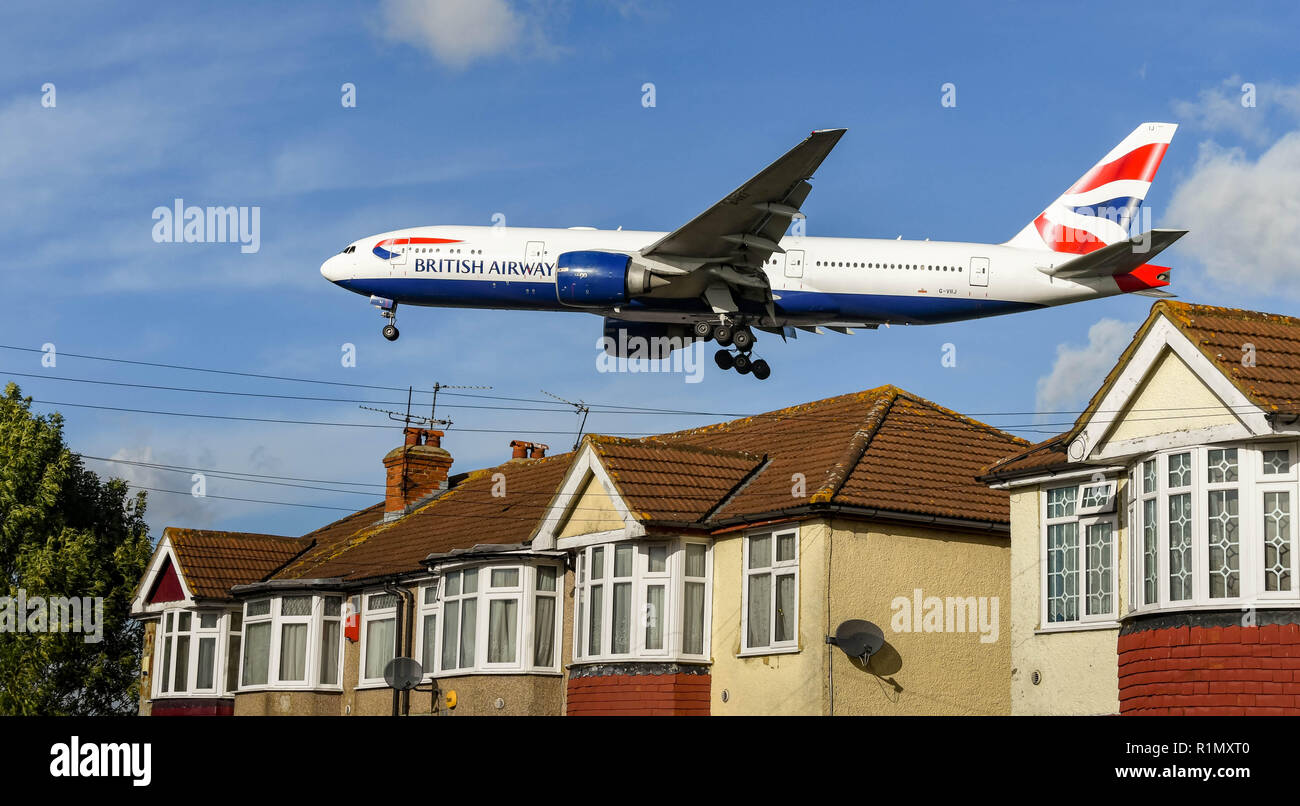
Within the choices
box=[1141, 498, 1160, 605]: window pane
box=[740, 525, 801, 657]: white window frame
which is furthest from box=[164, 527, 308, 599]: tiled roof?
box=[1141, 498, 1160, 605]: window pane

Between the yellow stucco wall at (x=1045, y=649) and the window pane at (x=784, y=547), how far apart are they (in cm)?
446

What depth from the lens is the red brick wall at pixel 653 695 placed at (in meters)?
31.9

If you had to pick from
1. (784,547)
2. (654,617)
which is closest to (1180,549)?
(784,547)

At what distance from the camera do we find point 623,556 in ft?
110

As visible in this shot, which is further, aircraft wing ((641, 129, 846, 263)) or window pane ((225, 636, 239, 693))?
window pane ((225, 636, 239, 693))

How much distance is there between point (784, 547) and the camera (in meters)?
31.2

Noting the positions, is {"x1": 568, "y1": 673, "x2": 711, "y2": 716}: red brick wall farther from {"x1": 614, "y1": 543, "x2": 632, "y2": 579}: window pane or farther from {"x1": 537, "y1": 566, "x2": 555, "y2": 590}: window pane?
{"x1": 537, "y1": 566, "x2": 555, "y2": 590}: window pane

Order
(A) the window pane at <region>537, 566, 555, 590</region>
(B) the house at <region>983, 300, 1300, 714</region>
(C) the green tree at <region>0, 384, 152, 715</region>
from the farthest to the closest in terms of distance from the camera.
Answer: (C) the green tree at <region>0, 384, 152, 715</region> → (A) the window pane at <region>537, 566, 555, 590</region> → (B) the house at <region>983, 300, 1300, 714</region>

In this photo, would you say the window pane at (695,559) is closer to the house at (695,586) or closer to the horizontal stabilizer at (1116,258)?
the house at (695,586)

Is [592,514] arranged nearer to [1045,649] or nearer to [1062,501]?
[1062,501]

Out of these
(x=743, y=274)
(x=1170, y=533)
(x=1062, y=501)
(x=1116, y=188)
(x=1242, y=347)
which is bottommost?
(x=1170, y=533)

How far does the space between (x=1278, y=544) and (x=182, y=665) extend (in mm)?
35340

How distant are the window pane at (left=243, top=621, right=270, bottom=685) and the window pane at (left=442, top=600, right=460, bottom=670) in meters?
8.48

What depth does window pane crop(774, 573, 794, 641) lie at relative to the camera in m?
30.5
